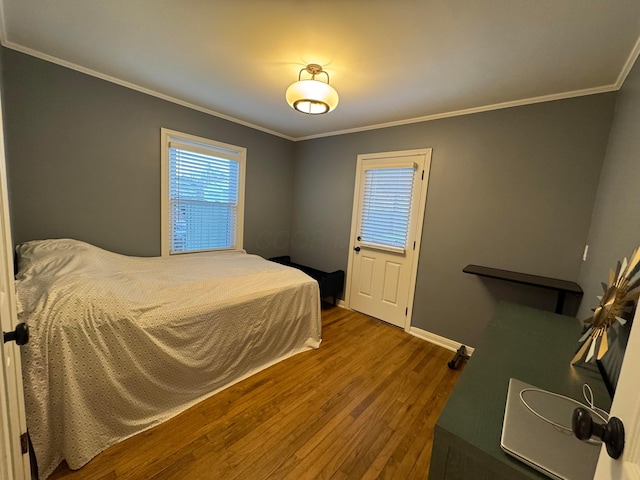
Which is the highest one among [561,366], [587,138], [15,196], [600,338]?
[587,138]

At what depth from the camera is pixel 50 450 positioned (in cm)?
132

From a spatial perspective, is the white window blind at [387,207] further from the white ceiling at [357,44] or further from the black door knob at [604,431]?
the black door knob at [604,431]

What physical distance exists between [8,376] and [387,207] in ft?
10.1

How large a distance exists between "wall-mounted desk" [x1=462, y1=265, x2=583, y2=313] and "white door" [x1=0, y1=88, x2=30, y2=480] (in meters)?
2.75

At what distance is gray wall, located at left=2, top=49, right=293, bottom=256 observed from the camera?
205 cm

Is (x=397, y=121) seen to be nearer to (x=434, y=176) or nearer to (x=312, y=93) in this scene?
(x=434, y=176)

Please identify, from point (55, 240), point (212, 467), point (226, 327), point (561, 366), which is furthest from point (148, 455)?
point (561, 366)

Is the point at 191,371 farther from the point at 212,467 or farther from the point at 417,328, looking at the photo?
the point at 417,328

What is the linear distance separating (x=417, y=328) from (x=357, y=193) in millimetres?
1796

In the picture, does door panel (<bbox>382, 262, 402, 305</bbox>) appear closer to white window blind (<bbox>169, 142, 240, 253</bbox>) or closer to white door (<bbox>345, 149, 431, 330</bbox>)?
white door (<bbox>345, 149, 431, 330</bbox>)

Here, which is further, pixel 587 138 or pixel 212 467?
pixel 587 138

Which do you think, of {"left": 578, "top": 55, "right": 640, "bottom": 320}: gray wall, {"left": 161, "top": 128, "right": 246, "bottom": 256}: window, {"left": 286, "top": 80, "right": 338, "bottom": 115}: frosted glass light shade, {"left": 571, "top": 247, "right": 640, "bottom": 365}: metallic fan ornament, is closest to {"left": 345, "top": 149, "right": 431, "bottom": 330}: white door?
{"left": 578, "top": 55, "right": 640, "bottom": 320}: gray wall

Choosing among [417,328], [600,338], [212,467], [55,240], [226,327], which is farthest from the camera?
[417,328]

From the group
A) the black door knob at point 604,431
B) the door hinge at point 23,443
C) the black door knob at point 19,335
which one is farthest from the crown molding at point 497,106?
the door hinge at point 23,443
